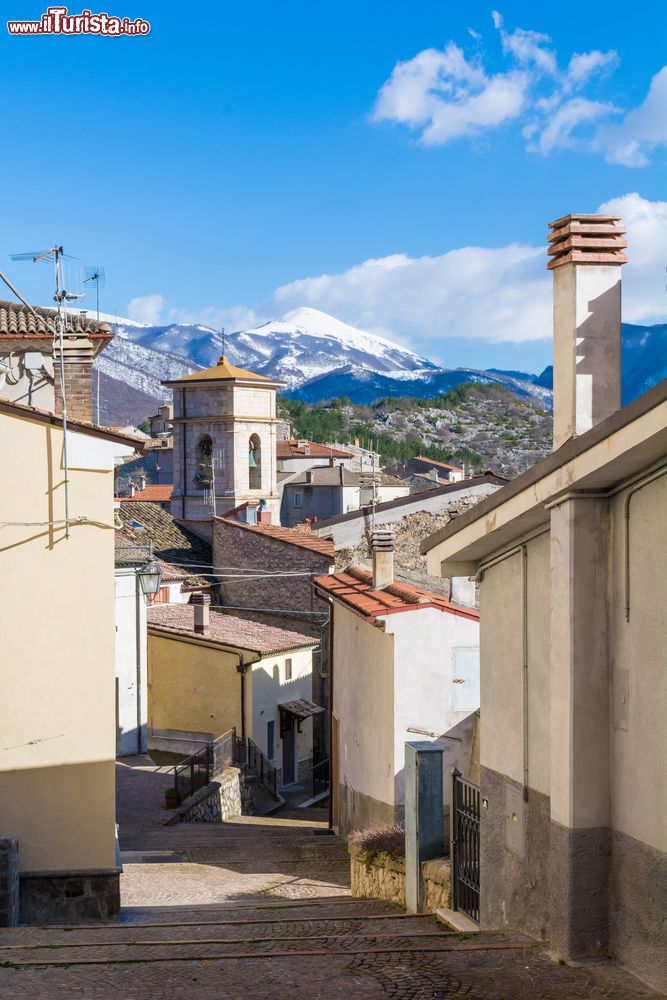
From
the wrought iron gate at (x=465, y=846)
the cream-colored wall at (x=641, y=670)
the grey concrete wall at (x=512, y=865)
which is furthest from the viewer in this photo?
the wrought iron gate at (x=465, y=846)

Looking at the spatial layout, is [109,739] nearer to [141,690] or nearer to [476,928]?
[476,928]

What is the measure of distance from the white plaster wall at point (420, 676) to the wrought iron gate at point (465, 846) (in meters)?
5.55

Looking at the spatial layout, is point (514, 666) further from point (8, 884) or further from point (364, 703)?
point (364, 703)

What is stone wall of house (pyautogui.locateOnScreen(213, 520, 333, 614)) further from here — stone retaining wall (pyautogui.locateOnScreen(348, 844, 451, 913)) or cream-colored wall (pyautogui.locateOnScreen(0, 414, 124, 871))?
stone retaining wall (pyautogui.locateOnScreen(348, 844, 451, 913))

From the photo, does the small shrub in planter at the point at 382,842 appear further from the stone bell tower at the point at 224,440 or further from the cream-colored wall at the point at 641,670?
the stone bell tower at the point at 224,440

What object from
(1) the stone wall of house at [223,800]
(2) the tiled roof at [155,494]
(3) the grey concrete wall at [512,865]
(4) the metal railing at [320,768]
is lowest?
(4) the metal railing at [320,768]

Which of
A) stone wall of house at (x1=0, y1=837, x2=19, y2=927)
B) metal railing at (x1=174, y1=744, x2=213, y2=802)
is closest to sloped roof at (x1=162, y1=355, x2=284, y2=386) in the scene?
metal railing at (x1=174, y1=744, x2=213, y2=802)

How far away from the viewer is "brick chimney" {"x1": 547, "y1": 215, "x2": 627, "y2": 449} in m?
7.35

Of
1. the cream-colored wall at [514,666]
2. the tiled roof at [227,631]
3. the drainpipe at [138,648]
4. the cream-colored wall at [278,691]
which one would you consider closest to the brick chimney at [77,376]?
the cream-colored wall at [514,666]

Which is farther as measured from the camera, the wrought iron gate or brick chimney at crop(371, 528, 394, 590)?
brick chimney at crop(371, 528, 394, 590)

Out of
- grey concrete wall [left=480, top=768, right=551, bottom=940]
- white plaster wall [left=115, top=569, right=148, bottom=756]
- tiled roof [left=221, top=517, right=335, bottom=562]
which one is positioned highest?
tiled roof [left=221, top=517, right=335, bottom=562]

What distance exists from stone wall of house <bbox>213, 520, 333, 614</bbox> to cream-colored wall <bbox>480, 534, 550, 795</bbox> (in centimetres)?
2514

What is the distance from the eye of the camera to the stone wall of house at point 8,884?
11.1 meters

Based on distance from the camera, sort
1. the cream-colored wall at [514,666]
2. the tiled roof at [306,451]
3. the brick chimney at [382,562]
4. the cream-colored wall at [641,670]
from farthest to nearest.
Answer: the tiled roof at [306,451] < the brick chimney at [382,562] < the cream-colored wall at [514,666] < the cream-colored wall at [641,670]
